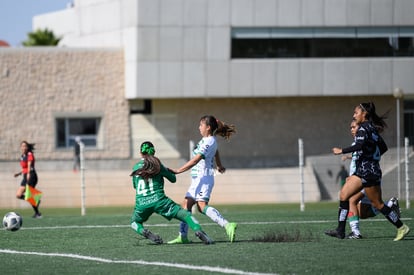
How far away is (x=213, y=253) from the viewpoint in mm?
12922

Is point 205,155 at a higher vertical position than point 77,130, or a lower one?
higher

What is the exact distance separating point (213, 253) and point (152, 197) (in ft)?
5.48

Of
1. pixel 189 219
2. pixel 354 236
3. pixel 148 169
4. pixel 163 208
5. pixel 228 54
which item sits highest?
pixel 228 54

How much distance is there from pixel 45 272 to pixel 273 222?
31.8 ft

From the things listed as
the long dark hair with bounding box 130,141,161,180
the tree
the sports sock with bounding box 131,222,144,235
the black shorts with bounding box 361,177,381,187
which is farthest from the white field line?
the tree

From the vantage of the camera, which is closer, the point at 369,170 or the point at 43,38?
the point at 369,170

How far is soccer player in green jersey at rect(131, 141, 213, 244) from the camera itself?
14.1 metres

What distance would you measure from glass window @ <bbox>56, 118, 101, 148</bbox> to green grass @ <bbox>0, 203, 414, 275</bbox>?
99.7 ft

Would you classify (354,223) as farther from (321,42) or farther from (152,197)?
(321,42)

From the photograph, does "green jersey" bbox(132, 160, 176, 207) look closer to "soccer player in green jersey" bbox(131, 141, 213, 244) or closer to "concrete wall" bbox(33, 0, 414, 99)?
"soccer player in green jersey" bbox(131, 141, 213, 244)

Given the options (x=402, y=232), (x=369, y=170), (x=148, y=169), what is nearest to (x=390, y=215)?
(x=402, y=232)

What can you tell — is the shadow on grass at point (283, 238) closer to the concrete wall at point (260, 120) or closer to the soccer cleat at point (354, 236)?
the soccer cleat at point (354, 236)

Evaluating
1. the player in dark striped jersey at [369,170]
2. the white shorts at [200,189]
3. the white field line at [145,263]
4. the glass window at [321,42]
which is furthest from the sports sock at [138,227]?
the glass window at [321,42]

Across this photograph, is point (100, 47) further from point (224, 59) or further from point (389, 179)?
point (389, 179)
